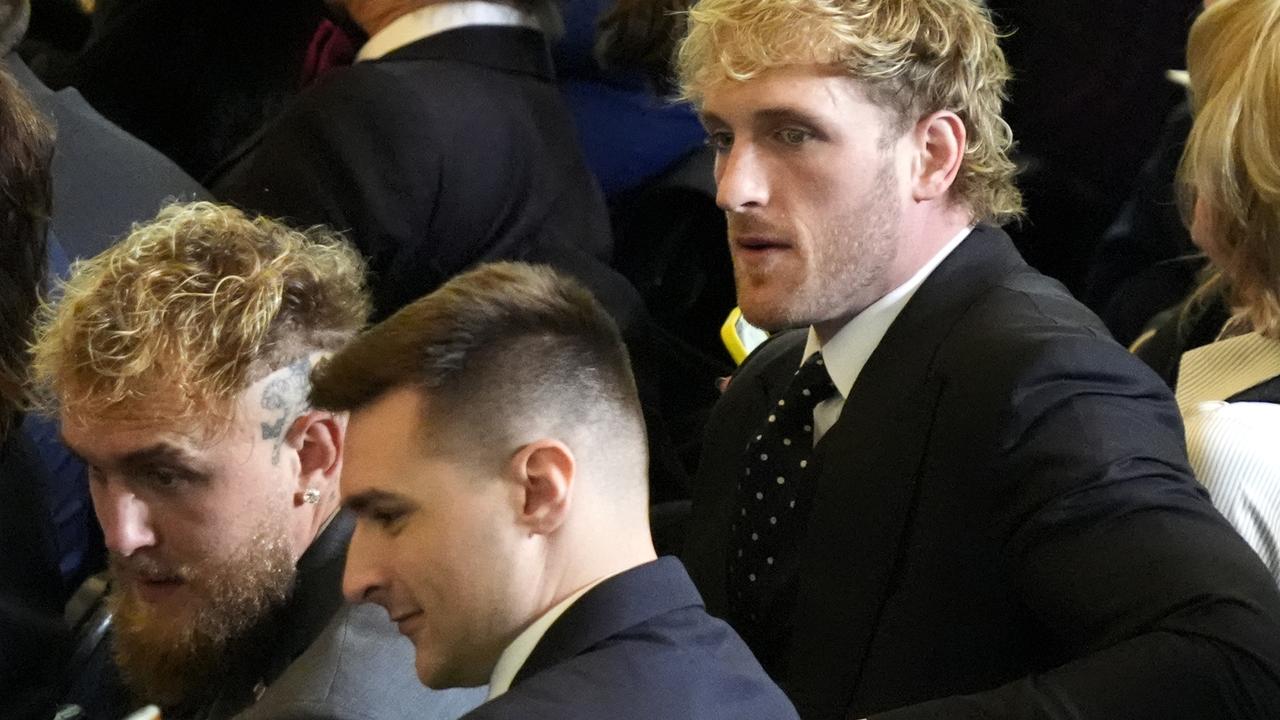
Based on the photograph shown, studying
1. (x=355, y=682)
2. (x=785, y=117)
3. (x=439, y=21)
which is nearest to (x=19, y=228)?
(x=439, y=21)

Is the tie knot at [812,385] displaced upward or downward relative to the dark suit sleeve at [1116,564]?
downward

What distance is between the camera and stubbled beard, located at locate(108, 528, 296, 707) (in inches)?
Answer: 68.0

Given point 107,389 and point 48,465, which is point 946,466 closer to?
point 107,389

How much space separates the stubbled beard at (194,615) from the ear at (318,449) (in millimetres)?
61

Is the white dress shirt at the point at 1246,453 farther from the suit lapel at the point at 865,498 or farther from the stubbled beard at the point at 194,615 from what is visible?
the stubbled beard at the point at 194,615

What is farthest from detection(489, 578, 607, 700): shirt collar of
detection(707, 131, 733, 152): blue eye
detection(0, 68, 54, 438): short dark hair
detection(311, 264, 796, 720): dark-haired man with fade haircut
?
detection(0, 68, 54, 438): short dark hair

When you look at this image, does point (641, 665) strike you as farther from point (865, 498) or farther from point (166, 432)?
point (166, 432)

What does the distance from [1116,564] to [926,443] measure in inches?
9.8

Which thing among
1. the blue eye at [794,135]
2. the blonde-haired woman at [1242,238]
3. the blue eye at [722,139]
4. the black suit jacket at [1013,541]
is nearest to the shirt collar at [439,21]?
the blue eye at [722,139]

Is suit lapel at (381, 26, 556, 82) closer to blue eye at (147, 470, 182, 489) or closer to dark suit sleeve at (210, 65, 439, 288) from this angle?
dark suit sleeve at (210, 65, 439, 288)

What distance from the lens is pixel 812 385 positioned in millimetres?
1847

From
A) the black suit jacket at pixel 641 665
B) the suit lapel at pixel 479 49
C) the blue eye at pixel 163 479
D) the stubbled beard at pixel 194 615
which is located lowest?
the stubbled beard at pixel 194 615

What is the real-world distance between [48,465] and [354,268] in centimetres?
48

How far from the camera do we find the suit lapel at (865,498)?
5.35ft
